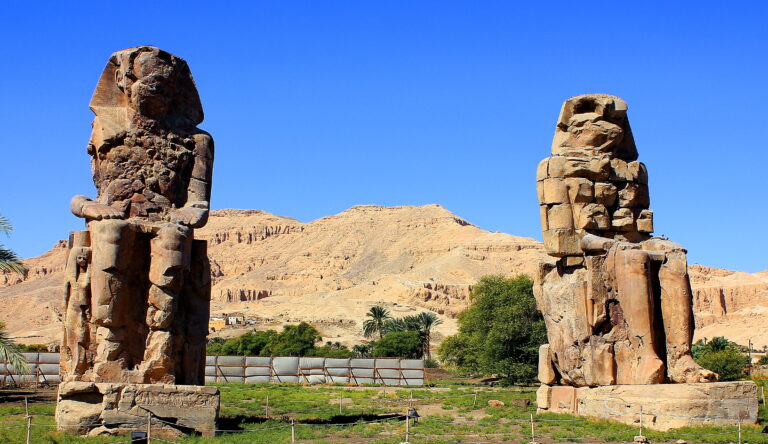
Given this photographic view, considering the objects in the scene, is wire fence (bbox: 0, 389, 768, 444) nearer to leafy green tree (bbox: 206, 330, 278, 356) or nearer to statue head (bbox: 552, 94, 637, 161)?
statue head (bbox: 552, 94, 637, 161)

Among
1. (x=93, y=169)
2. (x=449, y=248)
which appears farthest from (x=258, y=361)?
(x=449, y=248)

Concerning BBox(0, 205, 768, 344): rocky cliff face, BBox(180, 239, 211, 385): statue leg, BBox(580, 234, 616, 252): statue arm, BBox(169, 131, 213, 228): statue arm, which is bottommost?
BBox(180, 239, 211, 385): statue leg

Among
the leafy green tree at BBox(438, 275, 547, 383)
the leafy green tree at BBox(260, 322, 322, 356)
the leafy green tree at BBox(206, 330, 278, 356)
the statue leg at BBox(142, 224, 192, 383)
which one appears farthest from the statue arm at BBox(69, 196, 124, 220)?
the leafy green tree at BBox(206, 330, 278, 356)

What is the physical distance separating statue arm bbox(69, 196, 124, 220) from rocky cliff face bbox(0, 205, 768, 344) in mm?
66005

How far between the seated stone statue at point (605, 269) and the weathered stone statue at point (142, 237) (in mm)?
5224

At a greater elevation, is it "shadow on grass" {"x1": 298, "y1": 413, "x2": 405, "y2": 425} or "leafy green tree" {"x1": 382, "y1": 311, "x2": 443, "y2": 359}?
"leafy green tree" {"x1": 382, "y1": 311, "x2": 443, "y2": 359}

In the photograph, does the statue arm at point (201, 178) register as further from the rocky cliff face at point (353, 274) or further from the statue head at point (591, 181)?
the rocky cliff face at point (353, 274)

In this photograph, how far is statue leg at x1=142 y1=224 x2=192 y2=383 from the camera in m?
10.4

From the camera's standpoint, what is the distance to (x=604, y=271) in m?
12.4

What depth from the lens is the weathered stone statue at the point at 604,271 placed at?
38.1 feet

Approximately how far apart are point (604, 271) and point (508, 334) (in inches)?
647

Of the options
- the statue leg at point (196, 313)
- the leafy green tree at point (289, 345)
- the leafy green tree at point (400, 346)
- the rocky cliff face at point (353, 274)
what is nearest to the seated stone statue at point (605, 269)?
the statue leg at point (196, 313)

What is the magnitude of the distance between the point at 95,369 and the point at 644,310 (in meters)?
6.95

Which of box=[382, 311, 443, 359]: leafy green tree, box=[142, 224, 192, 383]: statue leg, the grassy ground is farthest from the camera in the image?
box=[382, 311, 443, 359]: leafy green tree
